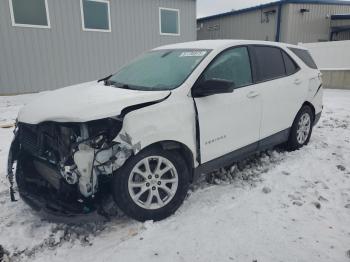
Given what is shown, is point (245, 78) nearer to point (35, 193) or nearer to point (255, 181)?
point (255, 181)

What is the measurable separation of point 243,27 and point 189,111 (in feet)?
60.7

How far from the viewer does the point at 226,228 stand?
109 inches

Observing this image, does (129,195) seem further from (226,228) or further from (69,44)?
(69,44)

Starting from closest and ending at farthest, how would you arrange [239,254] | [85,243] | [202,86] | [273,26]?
[239,254], [85,243], [202,86], [273,26]

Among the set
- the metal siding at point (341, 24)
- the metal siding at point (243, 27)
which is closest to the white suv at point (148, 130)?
the metal siding at point (243, 27)

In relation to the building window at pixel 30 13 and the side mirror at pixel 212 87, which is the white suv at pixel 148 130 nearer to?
the side mirror at pixel 212 87

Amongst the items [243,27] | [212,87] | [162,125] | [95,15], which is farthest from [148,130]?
[243,27]

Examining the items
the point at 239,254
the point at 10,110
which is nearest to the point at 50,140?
the point at 239,254

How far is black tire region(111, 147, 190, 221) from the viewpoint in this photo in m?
2.59

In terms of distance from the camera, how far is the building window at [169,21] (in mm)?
13016

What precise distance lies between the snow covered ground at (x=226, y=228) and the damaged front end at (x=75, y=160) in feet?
1.06

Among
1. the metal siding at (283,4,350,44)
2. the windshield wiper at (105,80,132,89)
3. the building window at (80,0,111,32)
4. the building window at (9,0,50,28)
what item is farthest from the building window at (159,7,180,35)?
the windshield wiper at (105,80,132,89)

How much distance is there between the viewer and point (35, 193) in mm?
2795

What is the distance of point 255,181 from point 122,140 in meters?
1.95
